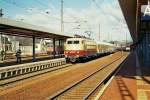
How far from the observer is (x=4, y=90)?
657 inches

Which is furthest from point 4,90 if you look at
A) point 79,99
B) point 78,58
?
point 78,58

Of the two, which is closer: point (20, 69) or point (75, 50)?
point (20, 69)

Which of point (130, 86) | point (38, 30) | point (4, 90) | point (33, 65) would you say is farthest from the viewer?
point (38, 30)

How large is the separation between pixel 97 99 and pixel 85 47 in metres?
29.3

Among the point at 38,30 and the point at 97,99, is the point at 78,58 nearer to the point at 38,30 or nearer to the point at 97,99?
the point at 38,30

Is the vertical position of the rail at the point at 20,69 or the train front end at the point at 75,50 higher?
the train front end at the point at 75,50

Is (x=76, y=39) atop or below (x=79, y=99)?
atop

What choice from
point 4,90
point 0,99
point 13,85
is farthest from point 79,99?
point 13,85

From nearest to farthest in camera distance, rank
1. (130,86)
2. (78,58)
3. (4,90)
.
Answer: (4,90) < (130,86) < (78,58)

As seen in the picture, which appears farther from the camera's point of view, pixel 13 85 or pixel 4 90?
pixel 13 85

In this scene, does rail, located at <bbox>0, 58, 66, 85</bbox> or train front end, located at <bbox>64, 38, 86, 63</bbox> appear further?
train front end, located at <bbox>64, 38, 86, 63</bbox>

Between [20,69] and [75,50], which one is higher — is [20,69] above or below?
below

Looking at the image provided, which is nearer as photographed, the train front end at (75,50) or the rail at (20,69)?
the rail at (20,69)

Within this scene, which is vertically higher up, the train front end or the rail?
the train front end
